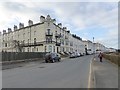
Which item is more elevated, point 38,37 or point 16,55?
point 38,37

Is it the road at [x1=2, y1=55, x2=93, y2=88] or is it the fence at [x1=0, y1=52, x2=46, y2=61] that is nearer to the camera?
the road at [x1=2, y1=55, x2=93, y2=88]

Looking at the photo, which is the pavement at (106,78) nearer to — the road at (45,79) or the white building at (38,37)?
the road at (45,79)

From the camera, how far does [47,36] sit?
7531 cm

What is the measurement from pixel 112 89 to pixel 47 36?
65.7 meters

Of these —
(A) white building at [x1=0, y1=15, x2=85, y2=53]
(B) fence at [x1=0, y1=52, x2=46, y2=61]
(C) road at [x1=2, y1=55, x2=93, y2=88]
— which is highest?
(A) white building at [x1=0, y1=15, x2=85, y2=53]

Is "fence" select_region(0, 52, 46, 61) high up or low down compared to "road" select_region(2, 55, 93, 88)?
up

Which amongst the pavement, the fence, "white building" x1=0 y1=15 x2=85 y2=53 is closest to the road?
the pavement

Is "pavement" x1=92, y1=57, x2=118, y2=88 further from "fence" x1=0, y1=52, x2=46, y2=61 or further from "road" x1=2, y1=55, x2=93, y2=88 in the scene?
"fence" x1=0, y1=52, x2=46, y2=61

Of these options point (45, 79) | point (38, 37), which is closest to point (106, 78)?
point (45, 79)

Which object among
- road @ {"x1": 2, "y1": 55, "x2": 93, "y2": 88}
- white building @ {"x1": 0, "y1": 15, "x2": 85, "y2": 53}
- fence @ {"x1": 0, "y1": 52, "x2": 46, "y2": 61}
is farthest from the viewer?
white building @ {"x1": 0, "y1": 15, "x2": 85, "y2": 53}

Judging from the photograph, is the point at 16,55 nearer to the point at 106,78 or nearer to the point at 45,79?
the point at 45,79

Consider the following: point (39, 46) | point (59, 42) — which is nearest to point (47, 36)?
point (39, 46)

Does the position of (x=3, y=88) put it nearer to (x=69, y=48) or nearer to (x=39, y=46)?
(x=39, y=46)

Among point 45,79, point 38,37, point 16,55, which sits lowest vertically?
point 45,79
